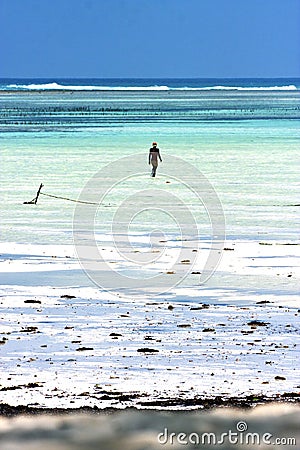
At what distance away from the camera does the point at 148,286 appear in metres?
15.4

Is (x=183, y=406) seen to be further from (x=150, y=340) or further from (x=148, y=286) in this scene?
(x=148, y=286)

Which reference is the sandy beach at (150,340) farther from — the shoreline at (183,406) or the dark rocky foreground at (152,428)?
the dark rocky foreground at (152,428)

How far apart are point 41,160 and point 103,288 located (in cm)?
2567

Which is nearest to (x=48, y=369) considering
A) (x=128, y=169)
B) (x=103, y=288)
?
(x=103, y=288)

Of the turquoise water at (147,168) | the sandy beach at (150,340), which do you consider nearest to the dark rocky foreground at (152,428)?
the sandy beach at (150,340)

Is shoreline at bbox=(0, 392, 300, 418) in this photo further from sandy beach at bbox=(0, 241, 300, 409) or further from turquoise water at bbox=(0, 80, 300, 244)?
turquoise water at bbox=(0, 80, 300, 244)

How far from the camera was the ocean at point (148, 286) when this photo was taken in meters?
10.2

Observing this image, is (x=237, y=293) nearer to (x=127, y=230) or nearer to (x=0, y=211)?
(x=127, y=230)

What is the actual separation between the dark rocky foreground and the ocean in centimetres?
30

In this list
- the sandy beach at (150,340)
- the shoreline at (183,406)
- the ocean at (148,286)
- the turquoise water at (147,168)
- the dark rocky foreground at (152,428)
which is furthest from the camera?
the turquoise water at (147,168)

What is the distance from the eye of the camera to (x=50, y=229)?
69.7ft

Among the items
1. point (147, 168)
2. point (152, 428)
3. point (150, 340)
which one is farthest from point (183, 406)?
Answer: point (147, 168)

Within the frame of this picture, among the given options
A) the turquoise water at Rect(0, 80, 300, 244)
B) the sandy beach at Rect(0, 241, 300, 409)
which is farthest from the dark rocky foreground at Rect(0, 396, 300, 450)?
the turquoise water at Rect(0, 80, 300, 244)

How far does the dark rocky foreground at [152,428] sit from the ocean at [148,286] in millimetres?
297
